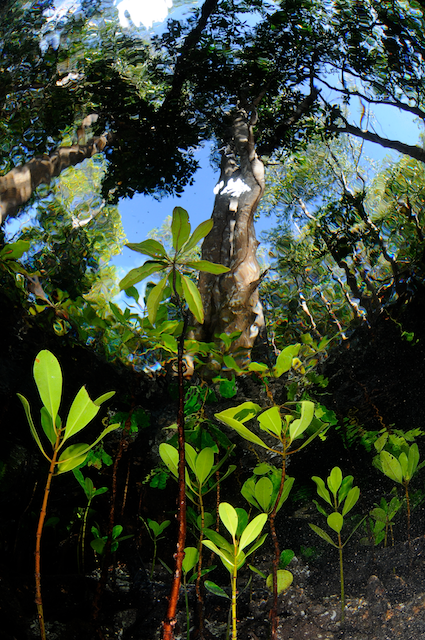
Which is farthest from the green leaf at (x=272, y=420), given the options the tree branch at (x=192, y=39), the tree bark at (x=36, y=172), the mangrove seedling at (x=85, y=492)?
the tree branch at (x=192, y=39)

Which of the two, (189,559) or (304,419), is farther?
(189,559)

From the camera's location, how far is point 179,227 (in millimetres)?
459

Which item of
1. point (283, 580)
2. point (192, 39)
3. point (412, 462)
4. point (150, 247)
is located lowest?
point (283, 580)

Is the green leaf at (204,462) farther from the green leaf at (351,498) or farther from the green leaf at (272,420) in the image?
the green leaf at (351,498)

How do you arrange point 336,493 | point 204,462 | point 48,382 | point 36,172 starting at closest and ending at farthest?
point 48,382
point 204,462
point 336,493
point 36,172

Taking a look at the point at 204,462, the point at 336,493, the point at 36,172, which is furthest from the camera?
the point at 36,172

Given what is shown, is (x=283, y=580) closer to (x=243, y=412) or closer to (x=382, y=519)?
(x=382, y=519)

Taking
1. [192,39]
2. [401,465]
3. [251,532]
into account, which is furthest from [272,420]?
[192,39]

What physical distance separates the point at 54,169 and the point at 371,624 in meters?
1.07

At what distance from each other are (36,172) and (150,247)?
0.52 m

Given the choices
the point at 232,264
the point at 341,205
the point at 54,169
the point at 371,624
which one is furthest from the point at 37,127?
the point at 371,624

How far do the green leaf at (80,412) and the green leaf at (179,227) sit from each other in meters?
0.23

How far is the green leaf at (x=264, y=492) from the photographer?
0.63 meters

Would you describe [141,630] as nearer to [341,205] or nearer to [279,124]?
[341,205]
